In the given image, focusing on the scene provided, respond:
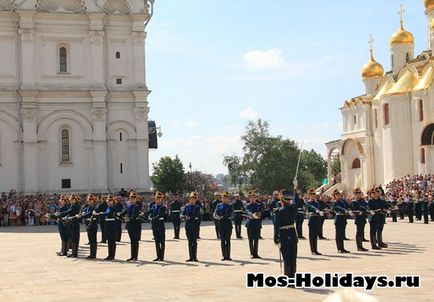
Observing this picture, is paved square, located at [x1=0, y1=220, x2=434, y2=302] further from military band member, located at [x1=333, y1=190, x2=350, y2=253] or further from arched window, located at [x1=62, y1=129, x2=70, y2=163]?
arched window, located at [x1=62, y1=129, x2=70, y2=163]

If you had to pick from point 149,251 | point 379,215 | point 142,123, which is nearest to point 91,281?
point 149,251

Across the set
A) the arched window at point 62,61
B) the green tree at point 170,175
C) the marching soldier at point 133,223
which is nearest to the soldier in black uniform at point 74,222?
the marching soldier at point 133,223

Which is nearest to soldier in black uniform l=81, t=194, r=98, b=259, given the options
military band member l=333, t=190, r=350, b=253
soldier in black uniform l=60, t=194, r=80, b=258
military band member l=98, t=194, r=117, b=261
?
soldier in black uniform l=60, t=194, r=80, b=258

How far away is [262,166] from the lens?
259ft

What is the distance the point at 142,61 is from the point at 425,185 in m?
19.4

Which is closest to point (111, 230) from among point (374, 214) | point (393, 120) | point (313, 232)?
point (313, 232)

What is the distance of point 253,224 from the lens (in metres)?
19.7

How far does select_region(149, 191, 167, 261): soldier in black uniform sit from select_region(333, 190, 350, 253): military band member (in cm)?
479

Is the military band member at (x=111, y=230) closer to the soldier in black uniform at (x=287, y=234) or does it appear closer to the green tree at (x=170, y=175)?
the soldier in black uniform at (x=287, y=234)

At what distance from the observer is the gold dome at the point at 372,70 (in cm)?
6812

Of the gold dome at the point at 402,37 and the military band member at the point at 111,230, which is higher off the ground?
the gold dome at the point at 402,37

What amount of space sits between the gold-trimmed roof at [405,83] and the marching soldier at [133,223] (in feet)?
137

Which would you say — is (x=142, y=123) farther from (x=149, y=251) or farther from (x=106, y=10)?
(x=149, y=251)

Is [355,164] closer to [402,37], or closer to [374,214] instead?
[402,37]
